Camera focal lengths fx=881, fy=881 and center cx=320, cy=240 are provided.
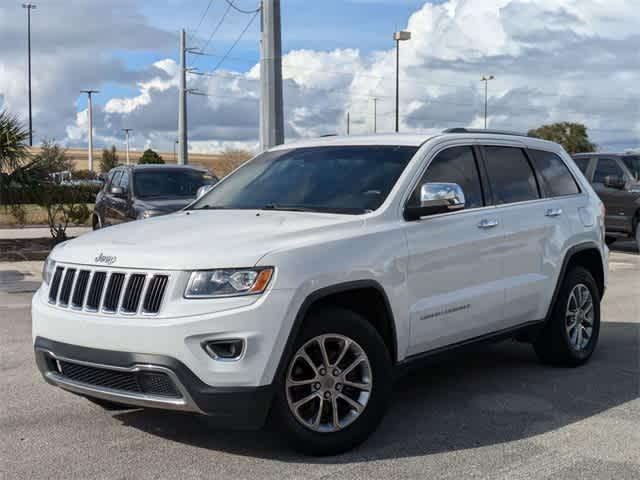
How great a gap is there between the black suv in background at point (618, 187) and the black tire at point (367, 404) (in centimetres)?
1328

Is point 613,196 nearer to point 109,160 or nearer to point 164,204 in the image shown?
point 164,204

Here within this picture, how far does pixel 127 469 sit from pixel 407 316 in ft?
5.98

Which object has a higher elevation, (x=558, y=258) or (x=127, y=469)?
(x=558, y=258)

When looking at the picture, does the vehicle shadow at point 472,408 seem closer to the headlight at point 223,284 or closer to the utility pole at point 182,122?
the headlight at point 223,284

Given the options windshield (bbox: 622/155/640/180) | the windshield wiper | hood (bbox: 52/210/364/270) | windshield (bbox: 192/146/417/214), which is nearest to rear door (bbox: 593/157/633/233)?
windshield (bbox: 622/155/640/180)

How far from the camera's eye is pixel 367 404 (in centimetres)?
492

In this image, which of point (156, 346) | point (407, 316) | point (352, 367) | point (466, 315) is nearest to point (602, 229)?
point (466, 315)

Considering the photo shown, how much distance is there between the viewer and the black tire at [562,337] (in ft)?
22.3

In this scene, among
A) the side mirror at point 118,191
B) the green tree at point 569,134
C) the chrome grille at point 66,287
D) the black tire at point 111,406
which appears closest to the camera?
the chrome grille at point 66,287

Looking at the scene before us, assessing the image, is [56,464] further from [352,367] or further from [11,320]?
[11,320]

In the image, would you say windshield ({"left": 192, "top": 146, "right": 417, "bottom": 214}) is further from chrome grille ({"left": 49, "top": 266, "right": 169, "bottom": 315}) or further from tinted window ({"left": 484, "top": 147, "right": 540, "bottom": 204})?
chrome grille ({"left": 49, "top": 266, "right": 169, "bottom": 315})

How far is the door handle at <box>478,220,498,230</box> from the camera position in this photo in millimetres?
5949

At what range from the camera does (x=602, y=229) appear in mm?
7484

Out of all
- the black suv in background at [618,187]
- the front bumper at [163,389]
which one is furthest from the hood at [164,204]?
the front bumper at [163,389]
